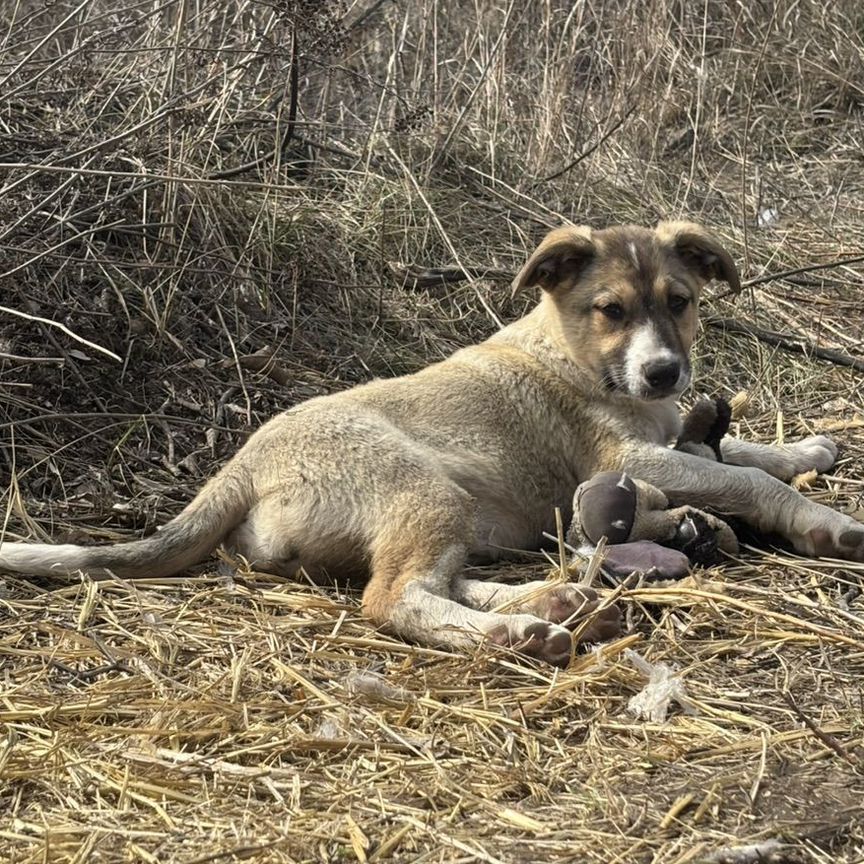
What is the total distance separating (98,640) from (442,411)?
5.27 feet

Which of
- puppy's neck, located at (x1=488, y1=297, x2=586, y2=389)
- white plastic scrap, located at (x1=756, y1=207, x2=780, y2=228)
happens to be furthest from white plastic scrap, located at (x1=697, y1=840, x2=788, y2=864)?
white plastic scrap, located at (x1=756, y1=207, x2=780, y2=228)

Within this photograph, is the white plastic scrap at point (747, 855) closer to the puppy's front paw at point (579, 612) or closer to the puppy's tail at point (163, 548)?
the puppy's front paw at point (579, 612)

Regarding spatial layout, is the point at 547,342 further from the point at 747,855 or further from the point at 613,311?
the point at 747,855

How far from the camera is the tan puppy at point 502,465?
3.95 meters

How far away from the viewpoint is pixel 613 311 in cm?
478

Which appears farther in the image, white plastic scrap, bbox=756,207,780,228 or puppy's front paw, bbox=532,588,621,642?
white plastic scrap, bbox=756,207,780,228

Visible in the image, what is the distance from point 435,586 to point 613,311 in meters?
1.48

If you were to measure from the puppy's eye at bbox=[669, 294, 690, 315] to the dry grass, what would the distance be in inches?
36.6

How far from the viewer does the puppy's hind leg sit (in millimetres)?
3557

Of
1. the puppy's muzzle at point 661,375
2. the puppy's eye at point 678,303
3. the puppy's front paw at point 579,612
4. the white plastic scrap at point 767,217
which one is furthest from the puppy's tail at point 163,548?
the white plastic scrap at point 767,217

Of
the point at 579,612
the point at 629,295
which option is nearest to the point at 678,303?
the point at 629,295

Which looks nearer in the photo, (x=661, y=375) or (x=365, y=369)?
(x=661, y=375)

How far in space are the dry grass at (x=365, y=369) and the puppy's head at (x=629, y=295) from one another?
83cm

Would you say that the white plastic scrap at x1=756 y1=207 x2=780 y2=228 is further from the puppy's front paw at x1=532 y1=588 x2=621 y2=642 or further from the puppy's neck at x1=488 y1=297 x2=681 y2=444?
the puppy's front paw at x1=532 y1=588 x2=621 y2=642
